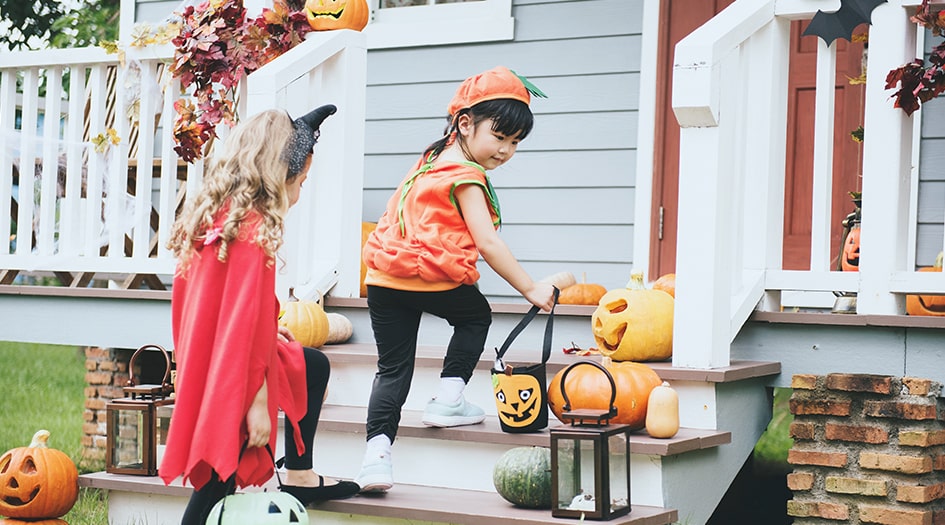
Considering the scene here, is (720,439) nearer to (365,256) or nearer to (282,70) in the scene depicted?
(365,256)

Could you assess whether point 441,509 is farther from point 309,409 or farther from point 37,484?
point 37,484

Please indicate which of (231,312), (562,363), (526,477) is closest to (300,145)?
(231,312)

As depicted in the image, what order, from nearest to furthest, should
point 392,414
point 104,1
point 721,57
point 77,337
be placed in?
point 392,414 → point 721,57 → point 77,337 → point 104,1

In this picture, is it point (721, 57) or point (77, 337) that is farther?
point (77, 337)

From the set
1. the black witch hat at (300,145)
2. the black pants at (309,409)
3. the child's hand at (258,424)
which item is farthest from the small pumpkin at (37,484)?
the black witch hat at (300,145)

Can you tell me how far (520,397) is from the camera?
A: 3.54 meters

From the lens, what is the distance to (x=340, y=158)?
4.96m

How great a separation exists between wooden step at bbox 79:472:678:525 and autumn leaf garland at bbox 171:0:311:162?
1857 mm

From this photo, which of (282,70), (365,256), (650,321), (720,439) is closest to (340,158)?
(282,70)

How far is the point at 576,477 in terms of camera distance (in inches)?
127

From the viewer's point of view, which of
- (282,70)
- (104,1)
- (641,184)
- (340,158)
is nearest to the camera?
(282,70)

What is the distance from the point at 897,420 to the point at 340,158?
2428 millimetres

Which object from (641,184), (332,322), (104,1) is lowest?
(332,322)

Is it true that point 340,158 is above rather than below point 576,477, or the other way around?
above
